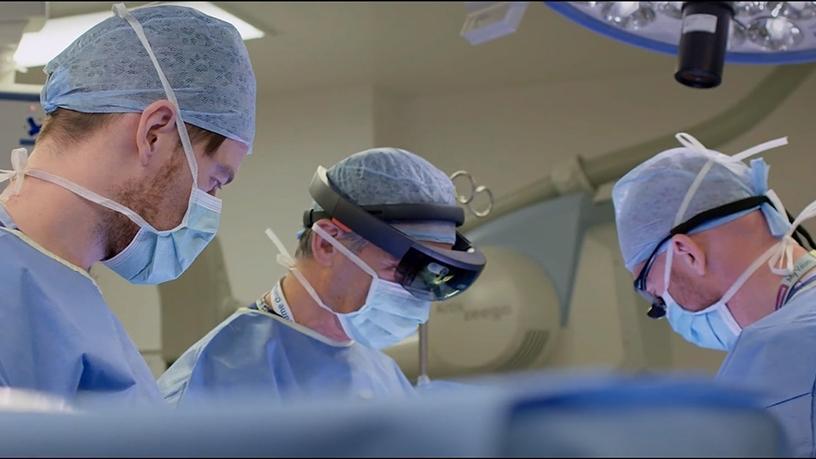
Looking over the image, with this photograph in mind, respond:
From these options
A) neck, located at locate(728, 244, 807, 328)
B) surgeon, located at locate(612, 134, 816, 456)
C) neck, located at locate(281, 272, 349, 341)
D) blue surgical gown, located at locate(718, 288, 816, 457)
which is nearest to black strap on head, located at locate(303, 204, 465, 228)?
neck, located at locate(281, 272, 349, 341)

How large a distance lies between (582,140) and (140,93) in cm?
318

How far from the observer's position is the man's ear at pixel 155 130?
4.57 feet

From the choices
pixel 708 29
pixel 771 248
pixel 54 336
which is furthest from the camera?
pixel 771 248

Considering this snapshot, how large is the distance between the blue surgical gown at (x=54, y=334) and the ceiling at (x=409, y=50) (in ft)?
8.85

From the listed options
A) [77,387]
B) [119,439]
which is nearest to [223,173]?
[77,387]

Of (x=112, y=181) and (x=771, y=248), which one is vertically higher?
(x=112, y=181)

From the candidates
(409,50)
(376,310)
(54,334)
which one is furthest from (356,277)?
(409,50)

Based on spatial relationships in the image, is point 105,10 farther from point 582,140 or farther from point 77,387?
point 77,387

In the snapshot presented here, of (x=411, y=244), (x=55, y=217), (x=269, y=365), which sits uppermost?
(x=55, y=217)

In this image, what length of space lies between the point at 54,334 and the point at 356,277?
914mm

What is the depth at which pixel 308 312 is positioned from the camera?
2115 millimetres

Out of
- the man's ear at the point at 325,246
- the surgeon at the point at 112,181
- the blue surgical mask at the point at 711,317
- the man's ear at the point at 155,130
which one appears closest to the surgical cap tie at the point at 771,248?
the blue surgical mask at the point at 711,317

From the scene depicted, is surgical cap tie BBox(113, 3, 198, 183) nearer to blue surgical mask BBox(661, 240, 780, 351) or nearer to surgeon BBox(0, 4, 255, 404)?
surgeon BBox(0, 4, 255, 404)

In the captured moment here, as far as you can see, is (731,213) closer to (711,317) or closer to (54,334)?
(711,317)
